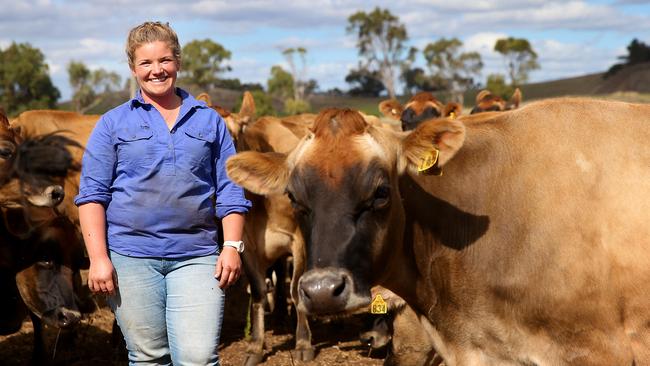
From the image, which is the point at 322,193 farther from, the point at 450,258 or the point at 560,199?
the point at 560,199

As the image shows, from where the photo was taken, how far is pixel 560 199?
4469 mm

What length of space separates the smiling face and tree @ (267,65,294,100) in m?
44.9

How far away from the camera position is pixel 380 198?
415 centimetres

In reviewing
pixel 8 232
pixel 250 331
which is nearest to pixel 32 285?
pixel 8 232

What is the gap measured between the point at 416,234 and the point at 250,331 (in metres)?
4.51

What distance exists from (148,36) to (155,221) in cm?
90

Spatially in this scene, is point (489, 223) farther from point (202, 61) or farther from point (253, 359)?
point (202, 61)

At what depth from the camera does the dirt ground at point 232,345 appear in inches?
319

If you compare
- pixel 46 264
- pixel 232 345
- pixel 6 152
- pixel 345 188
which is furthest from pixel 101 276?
pixel 232 345

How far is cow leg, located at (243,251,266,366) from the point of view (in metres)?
7.98

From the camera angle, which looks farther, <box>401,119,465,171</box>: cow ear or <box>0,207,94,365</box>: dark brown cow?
<box>0,207,94,365</box>: dark brown cow

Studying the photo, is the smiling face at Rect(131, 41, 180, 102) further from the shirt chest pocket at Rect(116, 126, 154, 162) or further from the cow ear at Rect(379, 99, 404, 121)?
the cow ear at Rect(379, 99, 404, 121)

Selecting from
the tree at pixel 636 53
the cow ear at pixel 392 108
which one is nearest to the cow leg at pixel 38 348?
the cow ear at pixel 392 108

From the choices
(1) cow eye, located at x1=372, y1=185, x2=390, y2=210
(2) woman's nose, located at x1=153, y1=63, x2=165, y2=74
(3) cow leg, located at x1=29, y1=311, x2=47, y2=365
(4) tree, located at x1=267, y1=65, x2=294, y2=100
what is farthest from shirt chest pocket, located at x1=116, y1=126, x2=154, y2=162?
(4) tree, located at x1=267, y1=65, x2=294, y2=100
